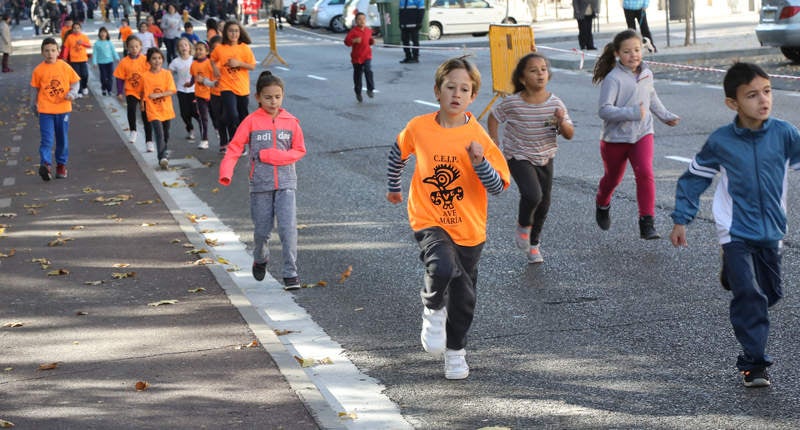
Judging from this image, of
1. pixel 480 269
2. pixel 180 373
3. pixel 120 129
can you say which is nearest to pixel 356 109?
pixel 120 129

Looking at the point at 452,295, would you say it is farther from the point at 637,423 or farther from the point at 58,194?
the point at 58,194

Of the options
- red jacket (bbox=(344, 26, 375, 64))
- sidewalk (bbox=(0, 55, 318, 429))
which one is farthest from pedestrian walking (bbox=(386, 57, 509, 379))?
red jacket (bbox=(344, 26, 375, 64))

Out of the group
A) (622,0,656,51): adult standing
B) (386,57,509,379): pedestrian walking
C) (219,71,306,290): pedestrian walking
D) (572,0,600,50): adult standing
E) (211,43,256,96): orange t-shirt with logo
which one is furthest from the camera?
(572,0,600,50): adult standing

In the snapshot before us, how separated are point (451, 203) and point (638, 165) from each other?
340 cm

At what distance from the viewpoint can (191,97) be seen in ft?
58.2

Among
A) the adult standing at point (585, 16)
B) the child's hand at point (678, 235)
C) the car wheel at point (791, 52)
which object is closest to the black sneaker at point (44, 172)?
the child's hand at point (678, 235)

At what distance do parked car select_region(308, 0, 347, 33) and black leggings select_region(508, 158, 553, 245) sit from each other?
136 feet

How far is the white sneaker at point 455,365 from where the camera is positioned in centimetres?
613

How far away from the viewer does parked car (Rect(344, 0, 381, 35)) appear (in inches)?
1730

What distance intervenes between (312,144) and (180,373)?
10.3 m

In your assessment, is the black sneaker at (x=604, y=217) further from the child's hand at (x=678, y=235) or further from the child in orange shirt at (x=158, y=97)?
the child in orange shirt at (x=158, y=97)

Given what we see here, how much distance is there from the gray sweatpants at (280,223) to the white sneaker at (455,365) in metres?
2.50

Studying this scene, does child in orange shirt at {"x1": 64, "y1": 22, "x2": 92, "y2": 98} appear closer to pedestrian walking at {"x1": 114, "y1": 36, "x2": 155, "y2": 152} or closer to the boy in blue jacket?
pedestrian walking at {"x1": 114, "y1": 36, "x2": 155, "y2": 152}

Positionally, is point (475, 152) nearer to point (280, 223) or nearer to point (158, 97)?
point (280, 223)
